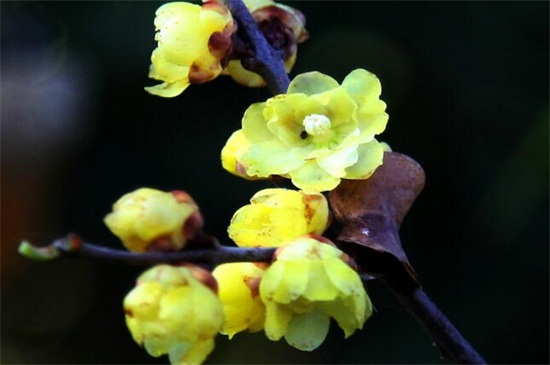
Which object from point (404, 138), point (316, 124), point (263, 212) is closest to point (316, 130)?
point (316, 124)

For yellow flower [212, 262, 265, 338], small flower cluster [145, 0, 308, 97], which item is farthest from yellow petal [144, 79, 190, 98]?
yellow flower [212, 262, 265, 338]

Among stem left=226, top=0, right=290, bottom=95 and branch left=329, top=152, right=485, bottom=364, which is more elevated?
stem left=226, top=0, right=290, bottom=95

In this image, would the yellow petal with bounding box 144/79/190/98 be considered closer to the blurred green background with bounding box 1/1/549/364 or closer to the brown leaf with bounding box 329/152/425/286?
the brown leaf with bounding box 329/152/425/286

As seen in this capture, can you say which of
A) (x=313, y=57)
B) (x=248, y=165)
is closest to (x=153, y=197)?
(x=248, y=165)

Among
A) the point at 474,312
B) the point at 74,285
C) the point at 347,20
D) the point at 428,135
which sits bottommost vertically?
the point at 74,285

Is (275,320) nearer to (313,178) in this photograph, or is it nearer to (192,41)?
(313,178)

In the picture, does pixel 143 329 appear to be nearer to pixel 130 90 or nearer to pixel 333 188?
pixel 333 188
